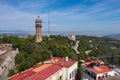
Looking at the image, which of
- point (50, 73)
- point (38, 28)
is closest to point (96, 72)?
point (50, 73)

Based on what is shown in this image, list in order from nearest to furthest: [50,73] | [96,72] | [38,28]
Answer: [50,73], [96,72], [38,28]

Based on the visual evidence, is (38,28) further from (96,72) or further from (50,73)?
(50,73)

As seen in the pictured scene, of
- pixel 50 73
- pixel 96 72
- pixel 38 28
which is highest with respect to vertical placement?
pixel 38 28

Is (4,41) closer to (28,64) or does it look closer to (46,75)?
(28,64)

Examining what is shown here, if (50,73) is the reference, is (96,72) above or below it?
below

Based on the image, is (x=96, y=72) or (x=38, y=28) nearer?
(x=96, y=72)

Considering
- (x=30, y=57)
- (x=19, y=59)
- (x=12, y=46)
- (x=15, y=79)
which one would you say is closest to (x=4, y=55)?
(x=19, y=59)

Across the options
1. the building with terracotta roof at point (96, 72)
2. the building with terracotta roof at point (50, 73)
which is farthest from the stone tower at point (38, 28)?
the building with terracotta roof at point (96, 72)

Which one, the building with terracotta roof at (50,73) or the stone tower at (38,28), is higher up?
the stone tower at (38,28)

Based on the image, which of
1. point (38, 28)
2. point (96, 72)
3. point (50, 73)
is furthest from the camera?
point (38, 28)

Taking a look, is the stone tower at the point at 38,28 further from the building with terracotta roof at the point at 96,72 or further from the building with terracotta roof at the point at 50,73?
the building with terracotta roof at the point at 96,72

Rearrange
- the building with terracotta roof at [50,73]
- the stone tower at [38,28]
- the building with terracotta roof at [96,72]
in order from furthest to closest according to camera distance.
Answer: the stone tower at [38,28]
the building with terracotta roof at [96,72]
the building with terracotta roof at [50,73]
